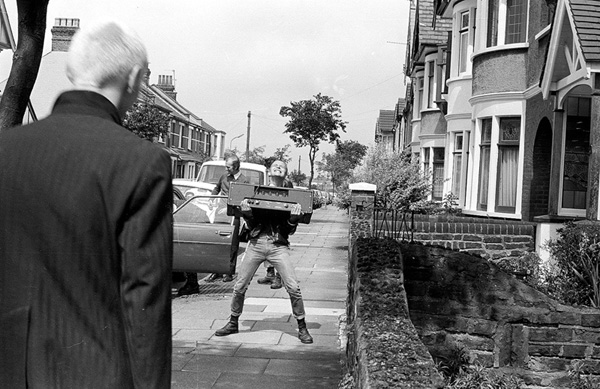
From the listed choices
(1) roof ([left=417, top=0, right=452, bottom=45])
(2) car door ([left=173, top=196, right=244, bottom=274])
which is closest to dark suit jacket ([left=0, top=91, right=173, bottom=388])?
(2) car door ([left=173, top=196, right=244, bottom=274])

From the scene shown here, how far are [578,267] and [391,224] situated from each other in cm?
406

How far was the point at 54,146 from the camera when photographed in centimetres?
220

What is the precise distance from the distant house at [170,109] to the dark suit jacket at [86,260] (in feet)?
101

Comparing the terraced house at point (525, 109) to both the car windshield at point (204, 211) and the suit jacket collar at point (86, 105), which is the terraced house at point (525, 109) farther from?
the suit jacket collar at point (86, 105)

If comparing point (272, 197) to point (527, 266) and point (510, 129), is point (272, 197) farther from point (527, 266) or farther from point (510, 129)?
point (510, 129)

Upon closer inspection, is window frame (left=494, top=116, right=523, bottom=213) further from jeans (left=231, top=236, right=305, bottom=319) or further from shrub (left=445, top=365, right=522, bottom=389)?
shrub (left=445, top=365, right=522, bottom=389)

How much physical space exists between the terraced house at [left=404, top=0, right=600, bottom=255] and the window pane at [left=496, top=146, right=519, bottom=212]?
2 centimetres

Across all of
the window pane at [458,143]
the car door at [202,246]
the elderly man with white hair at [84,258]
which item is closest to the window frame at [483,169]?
the window pane at [458,143]

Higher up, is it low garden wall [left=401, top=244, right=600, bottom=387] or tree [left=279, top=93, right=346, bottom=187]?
tree [left=279, top=93, right=346, bottom=187]

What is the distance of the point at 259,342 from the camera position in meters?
7.55

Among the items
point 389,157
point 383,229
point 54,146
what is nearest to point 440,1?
point 389,157

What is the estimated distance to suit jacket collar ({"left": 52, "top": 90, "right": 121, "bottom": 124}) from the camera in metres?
2.27

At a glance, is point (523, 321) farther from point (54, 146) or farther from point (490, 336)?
point (54, 146)

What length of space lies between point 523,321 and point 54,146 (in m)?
4.66
